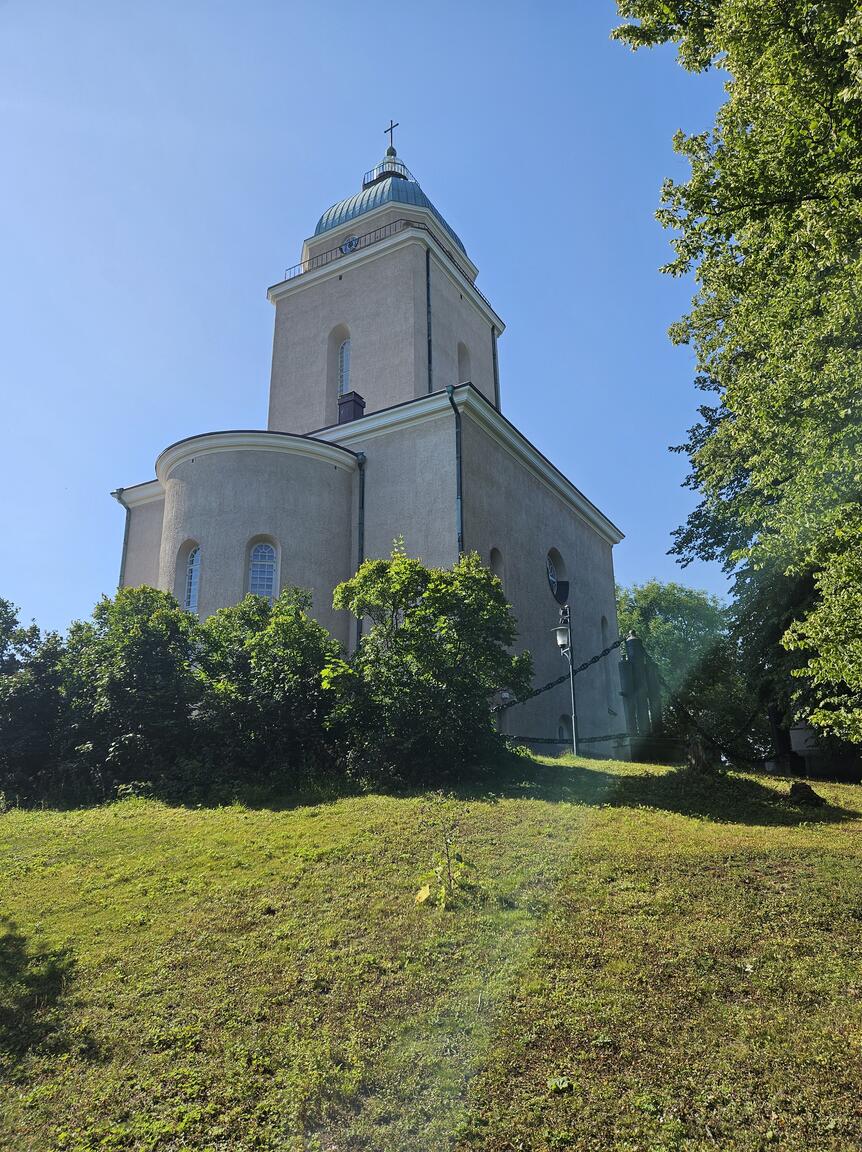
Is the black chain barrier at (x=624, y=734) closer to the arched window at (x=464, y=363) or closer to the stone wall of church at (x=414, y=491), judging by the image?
the stone wall of church at (x=414, y=491)

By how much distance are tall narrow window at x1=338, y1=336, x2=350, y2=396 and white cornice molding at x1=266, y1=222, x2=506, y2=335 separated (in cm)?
225

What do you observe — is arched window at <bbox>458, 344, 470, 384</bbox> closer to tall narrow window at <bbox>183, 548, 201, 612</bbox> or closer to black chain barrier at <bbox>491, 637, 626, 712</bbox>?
black chain barrier at <bbox>491, 637, 626, 712</bbox>

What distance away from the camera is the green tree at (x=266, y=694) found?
491 inches

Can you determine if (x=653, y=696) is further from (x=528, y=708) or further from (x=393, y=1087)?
(x=393, y=1087)

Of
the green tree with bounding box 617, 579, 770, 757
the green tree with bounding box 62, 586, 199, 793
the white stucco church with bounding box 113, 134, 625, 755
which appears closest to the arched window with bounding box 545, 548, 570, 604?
the white stucco church with bounding box 113, 134, 625, 755

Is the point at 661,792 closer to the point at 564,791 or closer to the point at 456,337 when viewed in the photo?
the point at 564,791

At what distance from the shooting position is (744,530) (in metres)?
19.2

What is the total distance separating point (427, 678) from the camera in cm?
1202

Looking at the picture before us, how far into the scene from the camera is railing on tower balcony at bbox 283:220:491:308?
78.8 ft

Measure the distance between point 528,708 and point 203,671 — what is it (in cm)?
818

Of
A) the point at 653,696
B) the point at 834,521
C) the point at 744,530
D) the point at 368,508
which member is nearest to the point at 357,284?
the point at 368,508

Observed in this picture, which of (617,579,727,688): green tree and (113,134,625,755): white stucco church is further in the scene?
(617,579,727,688): green tree

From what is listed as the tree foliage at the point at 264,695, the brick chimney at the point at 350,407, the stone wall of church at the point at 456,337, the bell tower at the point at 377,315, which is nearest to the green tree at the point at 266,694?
the tree foliage at the point at 264,695


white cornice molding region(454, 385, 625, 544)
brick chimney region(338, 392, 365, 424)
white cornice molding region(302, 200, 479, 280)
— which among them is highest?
white cornice molding region(302, 200, 479, 280)
